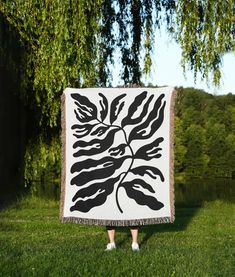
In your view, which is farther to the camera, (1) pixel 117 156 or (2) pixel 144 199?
(1) pixel 117 156

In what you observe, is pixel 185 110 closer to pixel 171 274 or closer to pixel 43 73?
pixel 43 73

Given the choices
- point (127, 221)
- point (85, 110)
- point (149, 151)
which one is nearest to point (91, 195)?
point (127, 221)

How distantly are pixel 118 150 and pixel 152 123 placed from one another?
651 millimetres

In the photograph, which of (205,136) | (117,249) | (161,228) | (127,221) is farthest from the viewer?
(205,136)

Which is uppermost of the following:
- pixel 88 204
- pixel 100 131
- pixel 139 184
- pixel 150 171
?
pixel 100 131

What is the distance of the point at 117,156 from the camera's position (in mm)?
9500

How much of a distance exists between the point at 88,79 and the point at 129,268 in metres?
6.79

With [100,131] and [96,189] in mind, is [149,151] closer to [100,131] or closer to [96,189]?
[100,131]

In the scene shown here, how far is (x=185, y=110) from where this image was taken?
77688 mm

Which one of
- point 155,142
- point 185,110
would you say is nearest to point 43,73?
point 155,142

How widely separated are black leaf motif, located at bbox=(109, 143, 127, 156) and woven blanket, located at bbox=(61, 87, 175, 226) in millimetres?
12

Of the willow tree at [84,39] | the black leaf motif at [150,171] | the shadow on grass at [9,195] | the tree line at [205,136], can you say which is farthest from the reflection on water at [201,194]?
the tree line at [205,136]

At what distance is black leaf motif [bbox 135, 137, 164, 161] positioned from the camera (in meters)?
9.45

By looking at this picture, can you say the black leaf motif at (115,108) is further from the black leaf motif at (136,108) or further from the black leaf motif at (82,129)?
the black leaf motif at (82,129)
